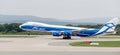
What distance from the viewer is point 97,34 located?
90.4 meters

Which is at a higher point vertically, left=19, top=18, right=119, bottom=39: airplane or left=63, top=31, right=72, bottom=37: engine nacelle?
left=19, top=18, right=119, bottom=39: airplane

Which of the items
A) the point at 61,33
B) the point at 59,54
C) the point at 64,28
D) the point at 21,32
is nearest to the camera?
the point at 59,54

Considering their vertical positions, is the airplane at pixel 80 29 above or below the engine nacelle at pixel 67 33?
above

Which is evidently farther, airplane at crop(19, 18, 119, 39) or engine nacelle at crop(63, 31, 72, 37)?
airplane at crop(19, 18, 119, 39)

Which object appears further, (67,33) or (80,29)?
(80,29)

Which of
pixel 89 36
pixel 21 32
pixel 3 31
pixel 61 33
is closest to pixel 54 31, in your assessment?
pixel 61 33

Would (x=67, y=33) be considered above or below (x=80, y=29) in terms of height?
below

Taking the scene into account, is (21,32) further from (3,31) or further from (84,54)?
(84,54)

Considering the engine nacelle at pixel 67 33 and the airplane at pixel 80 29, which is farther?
the airplane at pixel 80 29

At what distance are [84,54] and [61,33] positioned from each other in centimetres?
4953

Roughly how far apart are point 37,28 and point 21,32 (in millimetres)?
27606

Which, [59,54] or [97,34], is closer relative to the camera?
[59,54]

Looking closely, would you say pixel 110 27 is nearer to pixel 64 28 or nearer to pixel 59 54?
pixel 64 28

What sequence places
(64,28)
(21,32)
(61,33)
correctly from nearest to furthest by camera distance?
(61,33) < (64,28) < (21,32)
